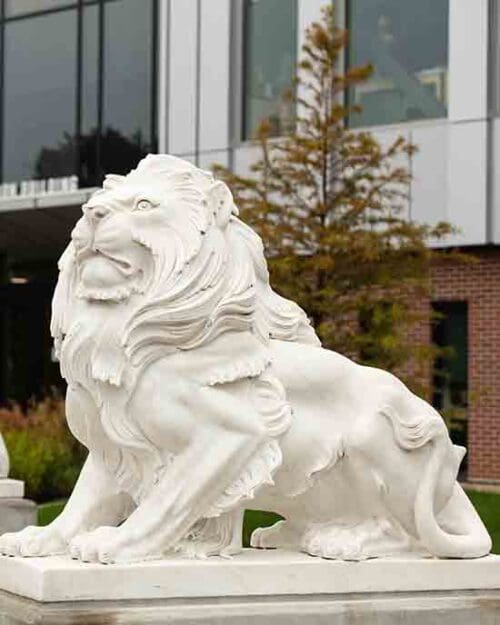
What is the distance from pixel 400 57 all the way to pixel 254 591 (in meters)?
14.5

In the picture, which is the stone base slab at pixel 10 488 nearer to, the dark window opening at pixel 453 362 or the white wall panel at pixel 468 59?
the dark window opening at pixel 453 362

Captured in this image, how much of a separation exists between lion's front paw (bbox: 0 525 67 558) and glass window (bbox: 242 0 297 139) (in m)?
14.4

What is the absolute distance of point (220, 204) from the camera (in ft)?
16.5

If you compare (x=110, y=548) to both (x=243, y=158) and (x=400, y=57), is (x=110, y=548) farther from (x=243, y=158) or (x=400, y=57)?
(x=243, y=158)

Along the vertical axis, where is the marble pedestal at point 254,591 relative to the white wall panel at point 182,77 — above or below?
below

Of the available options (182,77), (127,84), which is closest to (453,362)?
(182,77)

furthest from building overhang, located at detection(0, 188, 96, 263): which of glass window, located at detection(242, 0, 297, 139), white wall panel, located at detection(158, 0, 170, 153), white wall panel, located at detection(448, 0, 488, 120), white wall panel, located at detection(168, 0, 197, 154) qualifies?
white wall panel, located at detection(448, 0, 488, 120)

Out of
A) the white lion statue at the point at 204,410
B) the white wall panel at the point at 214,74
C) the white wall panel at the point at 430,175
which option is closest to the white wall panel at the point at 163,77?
the white wall panel at the point at 214,74

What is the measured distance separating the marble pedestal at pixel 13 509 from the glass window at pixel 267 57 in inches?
403

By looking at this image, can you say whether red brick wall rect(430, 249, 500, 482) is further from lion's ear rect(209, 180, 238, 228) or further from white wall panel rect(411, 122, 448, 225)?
lion's ear rect(209, 180, 238, 228)

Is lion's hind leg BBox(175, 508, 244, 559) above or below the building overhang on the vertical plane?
below

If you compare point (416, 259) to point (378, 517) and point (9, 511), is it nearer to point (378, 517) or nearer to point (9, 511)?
point (9, 511)

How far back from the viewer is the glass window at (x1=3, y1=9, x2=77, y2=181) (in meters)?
22.5

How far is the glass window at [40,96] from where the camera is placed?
22.5m
